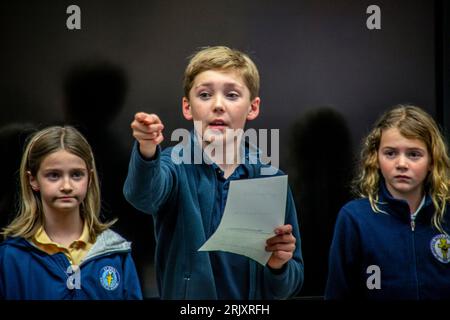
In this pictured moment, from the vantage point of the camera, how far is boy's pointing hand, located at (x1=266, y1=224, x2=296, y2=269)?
7.11 feet

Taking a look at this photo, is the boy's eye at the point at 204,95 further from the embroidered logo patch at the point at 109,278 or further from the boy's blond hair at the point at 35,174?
Answer: the embroidered logo patch at the point at 109,278

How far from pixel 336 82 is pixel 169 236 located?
0.82 meters

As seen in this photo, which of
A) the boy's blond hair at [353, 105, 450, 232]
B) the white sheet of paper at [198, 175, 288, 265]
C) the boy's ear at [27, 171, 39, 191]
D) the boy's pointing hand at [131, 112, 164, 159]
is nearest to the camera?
the boy's pointing hand at [131, 112, 164, 159]

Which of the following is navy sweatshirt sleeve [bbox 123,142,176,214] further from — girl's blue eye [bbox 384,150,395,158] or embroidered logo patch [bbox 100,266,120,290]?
girl's blue eye [bbox 384,150,395,158]

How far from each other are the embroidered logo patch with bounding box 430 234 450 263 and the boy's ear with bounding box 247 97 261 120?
76 centimetres

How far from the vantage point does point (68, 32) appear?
232 centimetres

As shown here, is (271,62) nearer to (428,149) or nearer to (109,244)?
(428,149)

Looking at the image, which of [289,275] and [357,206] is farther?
[357,206]

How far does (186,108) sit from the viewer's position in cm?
230

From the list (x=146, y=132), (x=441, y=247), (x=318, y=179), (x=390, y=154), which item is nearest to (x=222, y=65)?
(x=146, y=132)

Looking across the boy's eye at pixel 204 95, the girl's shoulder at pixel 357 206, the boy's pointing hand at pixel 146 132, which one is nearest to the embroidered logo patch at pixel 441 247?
the girl's shoulder at pixel 357 206

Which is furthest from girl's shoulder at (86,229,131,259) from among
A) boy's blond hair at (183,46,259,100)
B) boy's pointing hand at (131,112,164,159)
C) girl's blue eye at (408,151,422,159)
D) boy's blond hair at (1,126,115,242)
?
girl's blue eye at (408,151,422,159)

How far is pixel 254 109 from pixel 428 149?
2.06ft
